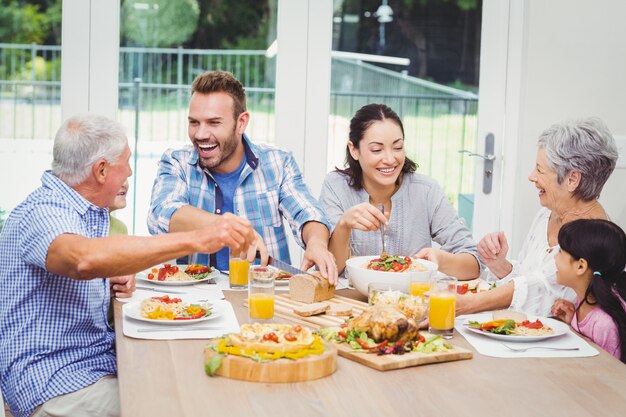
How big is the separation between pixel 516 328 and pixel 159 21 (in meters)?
2.64

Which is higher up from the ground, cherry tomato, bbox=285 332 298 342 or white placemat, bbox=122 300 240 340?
cherry tomato, bbox=285 332 298 342

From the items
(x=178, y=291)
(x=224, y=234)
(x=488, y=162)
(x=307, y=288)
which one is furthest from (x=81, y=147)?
(x=488, y=162)

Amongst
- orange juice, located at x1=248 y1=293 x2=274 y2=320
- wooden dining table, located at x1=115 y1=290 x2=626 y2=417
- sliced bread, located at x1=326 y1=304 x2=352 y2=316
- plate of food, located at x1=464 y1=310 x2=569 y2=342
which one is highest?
orange juice, located at x1=248 y1=293 x2=274 y2=320

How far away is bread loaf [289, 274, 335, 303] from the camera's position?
2.61 metres

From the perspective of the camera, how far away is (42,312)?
234cm

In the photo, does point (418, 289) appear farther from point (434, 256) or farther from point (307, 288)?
point (434, 256)

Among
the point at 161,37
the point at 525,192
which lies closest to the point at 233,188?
the point at 161,37

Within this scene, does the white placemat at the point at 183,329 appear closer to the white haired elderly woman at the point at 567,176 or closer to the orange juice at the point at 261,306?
the orange juice at the point at 261,306

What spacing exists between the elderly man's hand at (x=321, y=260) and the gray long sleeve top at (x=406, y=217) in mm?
387

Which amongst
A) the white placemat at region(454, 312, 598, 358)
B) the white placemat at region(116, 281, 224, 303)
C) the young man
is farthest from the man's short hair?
the white placemat at region(454, 312, 598, 358)

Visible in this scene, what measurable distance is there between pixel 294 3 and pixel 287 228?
109cm

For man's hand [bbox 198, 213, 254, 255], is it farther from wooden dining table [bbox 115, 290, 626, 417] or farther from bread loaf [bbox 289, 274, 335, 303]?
bread loaf [bbox 289, 274, 335, 303]

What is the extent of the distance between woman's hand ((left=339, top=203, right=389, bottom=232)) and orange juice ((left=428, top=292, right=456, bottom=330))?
0.70 meters

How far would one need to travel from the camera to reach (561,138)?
9.83ft
